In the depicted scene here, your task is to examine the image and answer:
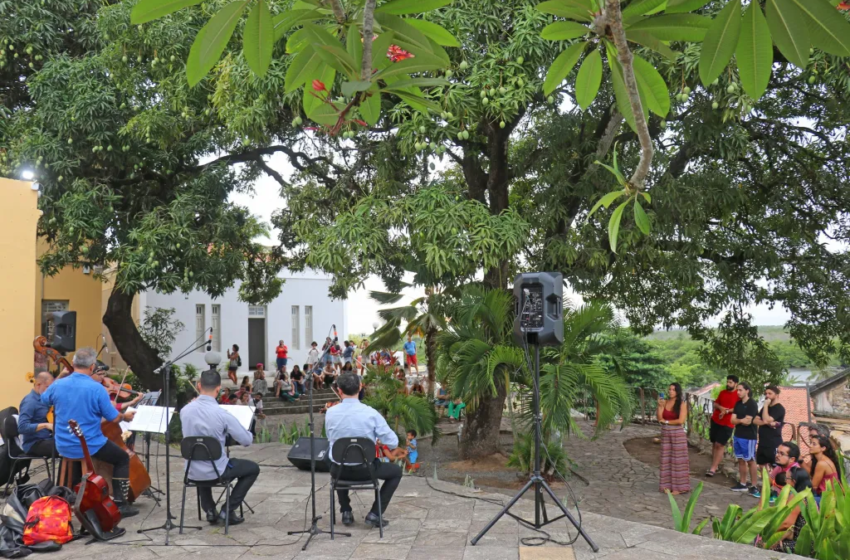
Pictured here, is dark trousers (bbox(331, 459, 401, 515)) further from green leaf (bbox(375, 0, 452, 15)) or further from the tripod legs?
green leaf (bbox(375, 0, 452, 15))

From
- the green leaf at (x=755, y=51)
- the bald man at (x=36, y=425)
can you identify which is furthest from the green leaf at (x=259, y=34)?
the bald man at (x=36, y=425)

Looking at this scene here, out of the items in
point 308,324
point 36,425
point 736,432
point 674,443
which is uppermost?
point 308,324

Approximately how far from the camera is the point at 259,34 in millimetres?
1415

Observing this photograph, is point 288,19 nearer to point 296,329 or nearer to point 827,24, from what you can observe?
point 827,24

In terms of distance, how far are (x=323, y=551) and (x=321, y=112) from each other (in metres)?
4.37

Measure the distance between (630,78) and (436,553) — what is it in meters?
4.39

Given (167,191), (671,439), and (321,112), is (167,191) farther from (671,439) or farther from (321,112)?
(321,112)

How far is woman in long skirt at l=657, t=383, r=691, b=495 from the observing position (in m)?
8.98

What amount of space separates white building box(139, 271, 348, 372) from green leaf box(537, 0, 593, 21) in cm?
2167

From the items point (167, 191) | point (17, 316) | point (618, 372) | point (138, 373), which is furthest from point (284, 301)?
point (618, 372)

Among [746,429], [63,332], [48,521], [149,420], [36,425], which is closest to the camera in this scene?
[48,521]

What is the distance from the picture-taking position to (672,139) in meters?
10.2

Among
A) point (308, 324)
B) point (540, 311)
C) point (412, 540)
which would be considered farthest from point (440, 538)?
point (308, 324)

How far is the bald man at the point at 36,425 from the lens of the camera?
6.41 m
